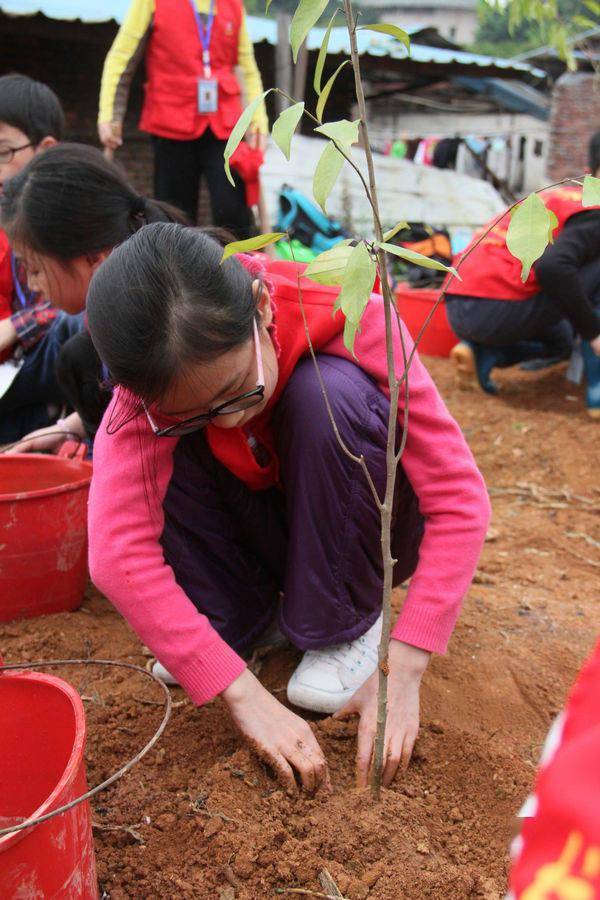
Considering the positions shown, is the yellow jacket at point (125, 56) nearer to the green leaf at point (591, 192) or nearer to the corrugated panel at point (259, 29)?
the corrugated panel at point (259, 29)

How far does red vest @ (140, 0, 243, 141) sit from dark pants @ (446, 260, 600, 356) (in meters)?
1.36

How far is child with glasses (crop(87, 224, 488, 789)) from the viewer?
4.05ft

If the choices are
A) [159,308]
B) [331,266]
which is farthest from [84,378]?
[331,266]

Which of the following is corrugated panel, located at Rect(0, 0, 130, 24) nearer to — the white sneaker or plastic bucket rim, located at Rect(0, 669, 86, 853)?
the white sneaker

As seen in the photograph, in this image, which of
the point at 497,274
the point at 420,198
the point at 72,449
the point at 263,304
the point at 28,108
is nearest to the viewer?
the point at 263,304

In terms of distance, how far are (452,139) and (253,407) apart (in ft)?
27.1

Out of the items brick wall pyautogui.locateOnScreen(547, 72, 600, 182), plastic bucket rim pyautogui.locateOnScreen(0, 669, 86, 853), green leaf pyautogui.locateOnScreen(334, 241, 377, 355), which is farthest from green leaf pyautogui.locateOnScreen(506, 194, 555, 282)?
brick wall pyautogui.locateOnScreen(547, 72, 600, 182)

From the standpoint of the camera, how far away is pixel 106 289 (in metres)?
1.21

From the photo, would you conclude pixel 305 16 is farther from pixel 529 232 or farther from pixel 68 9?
pixel 68 9

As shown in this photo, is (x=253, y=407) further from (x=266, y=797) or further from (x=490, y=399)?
(x=490, y=399)

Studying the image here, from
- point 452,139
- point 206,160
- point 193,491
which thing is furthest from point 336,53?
point 193,491

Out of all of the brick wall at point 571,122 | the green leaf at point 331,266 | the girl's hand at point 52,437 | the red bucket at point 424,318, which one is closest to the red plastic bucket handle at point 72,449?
the girl's hand at point 52,437

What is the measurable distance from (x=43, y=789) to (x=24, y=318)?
4.88 feet

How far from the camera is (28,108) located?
2568mm
